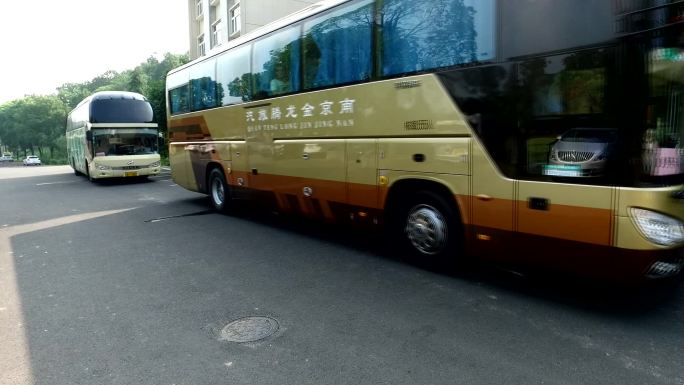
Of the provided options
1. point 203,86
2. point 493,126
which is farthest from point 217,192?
point 493,126

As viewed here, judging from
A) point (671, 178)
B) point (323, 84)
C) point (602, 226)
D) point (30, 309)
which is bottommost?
point (30, 309)

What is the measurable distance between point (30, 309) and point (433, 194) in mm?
4508

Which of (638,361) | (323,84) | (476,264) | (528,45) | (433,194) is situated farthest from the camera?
(323,84)

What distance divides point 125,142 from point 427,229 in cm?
1575

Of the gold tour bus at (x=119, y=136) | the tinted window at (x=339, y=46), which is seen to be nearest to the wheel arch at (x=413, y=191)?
the tinted window at (x=339, y=46)

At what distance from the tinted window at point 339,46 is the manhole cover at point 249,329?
11.2ft

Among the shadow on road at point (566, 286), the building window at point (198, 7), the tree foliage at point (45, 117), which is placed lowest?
the shadow on road at point (566, 286)

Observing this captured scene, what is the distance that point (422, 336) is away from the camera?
→ 12.5 ft

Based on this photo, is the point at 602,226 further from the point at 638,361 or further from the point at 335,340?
the point at 335,340

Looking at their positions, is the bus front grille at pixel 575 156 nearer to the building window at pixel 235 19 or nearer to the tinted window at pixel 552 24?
the tinted window at pixel 552 24

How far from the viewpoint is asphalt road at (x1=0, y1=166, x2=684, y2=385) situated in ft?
10.8

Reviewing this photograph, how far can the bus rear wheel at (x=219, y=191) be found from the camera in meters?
9.97

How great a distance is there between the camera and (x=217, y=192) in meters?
10.4

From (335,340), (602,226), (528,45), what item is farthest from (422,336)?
(528,45)
